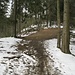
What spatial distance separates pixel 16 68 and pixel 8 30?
5156 cm

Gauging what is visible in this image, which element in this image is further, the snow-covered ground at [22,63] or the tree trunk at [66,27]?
the tree trunk at [66,27]

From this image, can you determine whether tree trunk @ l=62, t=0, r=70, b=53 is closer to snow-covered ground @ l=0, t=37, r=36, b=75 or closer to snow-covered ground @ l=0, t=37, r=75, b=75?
snow-covered ground @ l=0, t=37, r=75, b=75

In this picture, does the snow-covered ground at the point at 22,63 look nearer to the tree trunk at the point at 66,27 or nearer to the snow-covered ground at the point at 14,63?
the snow-covered ground at the point at 14,63

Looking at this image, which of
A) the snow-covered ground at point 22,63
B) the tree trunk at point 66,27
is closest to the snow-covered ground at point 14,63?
the snow-covered ground at point 22,63

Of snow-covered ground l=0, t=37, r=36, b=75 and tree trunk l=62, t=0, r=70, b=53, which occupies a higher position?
tree trunk l=62, t=0, r=70, b=53

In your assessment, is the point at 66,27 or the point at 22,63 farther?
the point at 66,27

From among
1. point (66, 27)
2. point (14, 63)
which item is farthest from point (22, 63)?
point (66, 27)

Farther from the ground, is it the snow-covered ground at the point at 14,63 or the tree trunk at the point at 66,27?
the tree trunk at the point at 66,27

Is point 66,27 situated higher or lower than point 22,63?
higher

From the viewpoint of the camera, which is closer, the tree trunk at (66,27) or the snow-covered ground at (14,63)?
the snow-covered ground at (14,63)

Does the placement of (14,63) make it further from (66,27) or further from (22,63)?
(66,27)

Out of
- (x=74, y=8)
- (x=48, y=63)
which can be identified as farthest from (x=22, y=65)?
(x=74, y=8)

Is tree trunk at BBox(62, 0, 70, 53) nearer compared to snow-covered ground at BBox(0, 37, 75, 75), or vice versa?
snow-covered ground at BBox(0, 37, 75, 75)

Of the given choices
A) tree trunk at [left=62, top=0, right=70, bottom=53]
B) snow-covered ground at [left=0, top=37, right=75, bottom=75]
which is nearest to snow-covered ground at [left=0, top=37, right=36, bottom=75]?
snow-covered ground at [left=0, top=37, right=75, bottom=75]
